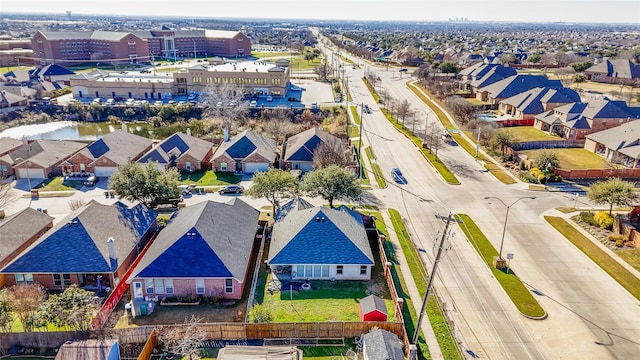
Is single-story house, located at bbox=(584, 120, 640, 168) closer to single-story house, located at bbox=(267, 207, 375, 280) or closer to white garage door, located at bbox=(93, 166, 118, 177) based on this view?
single-story house, located at bbox=(267, 207, 375, 280)

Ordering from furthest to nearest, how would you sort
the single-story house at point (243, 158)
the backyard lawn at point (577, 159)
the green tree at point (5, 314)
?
the backyard lawn at point (577, 159) → the single-story house at point (243, 158) → the green tree at point (5, 314)

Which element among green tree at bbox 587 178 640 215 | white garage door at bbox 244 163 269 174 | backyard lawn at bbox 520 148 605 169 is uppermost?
green tree at bbox 587 178 640 215

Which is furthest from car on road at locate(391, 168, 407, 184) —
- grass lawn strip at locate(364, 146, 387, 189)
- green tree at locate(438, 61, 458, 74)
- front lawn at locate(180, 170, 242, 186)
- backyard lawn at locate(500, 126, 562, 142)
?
green tree at locate(438, 61, 458, 74)

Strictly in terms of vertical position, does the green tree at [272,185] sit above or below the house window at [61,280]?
above

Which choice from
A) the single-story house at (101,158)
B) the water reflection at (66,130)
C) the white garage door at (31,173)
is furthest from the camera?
the water reflection at (66,130)

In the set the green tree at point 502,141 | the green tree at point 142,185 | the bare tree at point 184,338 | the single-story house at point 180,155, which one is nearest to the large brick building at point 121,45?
the single-story house at point 180,155

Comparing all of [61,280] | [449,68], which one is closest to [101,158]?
[61,280]

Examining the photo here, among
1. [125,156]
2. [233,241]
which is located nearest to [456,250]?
[233,241]

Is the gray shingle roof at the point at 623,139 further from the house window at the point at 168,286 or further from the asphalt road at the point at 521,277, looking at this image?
the house window at the point at 168,286

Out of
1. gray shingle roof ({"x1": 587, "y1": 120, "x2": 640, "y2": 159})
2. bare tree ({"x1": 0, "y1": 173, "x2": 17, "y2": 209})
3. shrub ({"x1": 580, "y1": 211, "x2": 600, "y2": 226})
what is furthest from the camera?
gray shingle roof ({"x1": 587, "y1": 120, "x2": 640, "y2": 159})
